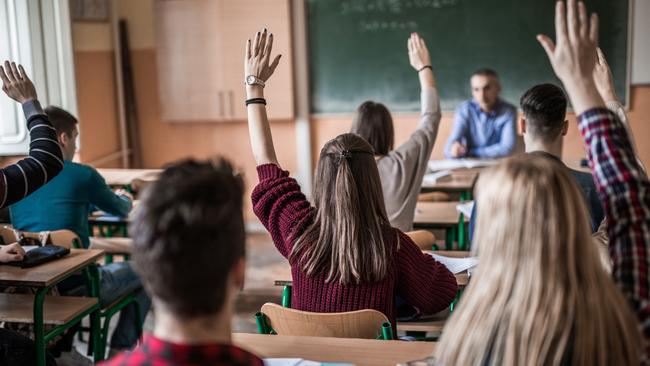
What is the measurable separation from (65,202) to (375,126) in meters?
1.53

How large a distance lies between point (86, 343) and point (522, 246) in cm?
341

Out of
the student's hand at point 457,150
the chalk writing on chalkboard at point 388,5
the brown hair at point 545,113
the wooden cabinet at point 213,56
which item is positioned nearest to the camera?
the brown hair at point 545,113

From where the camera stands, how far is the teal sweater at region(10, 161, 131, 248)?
3.54m

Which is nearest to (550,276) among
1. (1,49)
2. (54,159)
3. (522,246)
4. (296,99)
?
(522,246)

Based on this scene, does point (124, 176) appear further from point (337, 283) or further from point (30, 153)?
point (337, 283)

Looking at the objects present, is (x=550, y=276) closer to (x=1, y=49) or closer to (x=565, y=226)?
(x=565, y=226)

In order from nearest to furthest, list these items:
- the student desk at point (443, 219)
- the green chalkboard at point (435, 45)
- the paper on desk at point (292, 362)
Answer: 1. the paper on desk at point (292, 362)
2. the student desk at point (443, 219)
3. the green chalkboard at point (435, 45)

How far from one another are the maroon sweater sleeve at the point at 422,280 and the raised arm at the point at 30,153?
1210 mm

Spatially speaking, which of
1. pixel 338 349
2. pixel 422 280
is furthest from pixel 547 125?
pixel 338 349

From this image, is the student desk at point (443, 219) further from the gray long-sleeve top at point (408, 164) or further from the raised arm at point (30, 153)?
the raised arm at point (30, 153)

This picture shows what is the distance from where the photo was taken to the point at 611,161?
1.52 m

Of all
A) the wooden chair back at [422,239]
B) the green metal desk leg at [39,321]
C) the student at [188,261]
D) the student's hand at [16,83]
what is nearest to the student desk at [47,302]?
the green metal desk leg at [39,321]

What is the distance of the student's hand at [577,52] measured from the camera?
4.92 feet

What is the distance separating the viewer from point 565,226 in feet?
4.33
